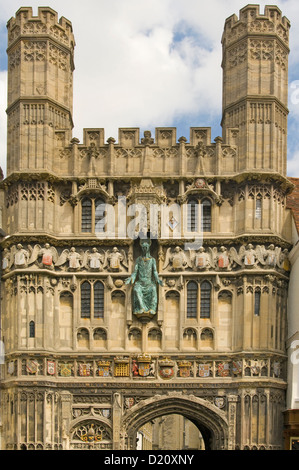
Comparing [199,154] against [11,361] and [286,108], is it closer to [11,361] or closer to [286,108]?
[286,108]

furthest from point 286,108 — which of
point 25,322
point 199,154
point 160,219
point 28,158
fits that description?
point 25,322

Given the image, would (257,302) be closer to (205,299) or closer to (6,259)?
(205,299)

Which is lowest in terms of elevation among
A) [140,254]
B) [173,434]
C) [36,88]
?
[173,434]

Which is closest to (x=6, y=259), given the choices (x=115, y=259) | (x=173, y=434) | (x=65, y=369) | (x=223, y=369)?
(x=115, y=259)

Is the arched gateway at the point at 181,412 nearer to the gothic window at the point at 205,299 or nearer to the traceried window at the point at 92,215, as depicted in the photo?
the gothic window at the point at 205,299

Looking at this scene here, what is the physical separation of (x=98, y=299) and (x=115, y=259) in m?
1.52

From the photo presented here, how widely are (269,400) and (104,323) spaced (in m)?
6.18

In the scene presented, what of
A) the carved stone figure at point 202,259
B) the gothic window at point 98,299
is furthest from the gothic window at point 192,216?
the gothic window at point 98,299

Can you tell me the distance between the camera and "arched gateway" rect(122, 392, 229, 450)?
36.8 metres

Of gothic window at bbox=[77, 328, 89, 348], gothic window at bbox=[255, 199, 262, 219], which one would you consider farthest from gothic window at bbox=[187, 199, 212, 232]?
gothic window at bbox=[77, 328, 89, 348]

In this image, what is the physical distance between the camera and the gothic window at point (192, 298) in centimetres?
3794

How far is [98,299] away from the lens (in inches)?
1501

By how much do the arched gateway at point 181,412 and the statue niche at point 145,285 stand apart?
9.26 ft

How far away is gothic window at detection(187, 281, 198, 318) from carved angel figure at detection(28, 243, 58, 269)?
4815 mm
